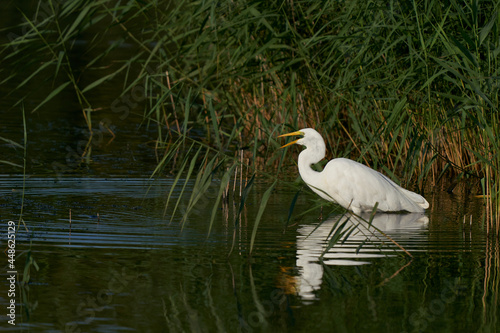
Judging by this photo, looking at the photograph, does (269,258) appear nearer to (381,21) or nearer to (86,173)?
(381,21)

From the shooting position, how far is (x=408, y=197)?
7.61m

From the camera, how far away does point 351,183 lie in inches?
296

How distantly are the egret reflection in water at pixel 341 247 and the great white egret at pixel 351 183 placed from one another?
30 cm

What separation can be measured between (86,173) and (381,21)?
371 centimetres

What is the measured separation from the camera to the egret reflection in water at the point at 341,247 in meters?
5.27

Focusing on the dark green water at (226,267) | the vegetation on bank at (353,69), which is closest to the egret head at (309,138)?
the vegetation on bank at (353,69)

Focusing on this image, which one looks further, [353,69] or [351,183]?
[351,183]

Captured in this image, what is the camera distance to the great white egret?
755cm

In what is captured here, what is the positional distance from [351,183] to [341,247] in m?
1.48

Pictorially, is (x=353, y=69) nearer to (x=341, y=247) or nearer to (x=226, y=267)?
(x=341, y=247)

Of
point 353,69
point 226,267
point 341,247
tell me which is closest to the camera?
point 226,267

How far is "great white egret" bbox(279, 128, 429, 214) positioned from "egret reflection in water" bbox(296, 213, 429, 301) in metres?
0.30

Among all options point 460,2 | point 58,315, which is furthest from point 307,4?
point 58,315

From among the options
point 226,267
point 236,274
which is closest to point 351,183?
point 226,267
